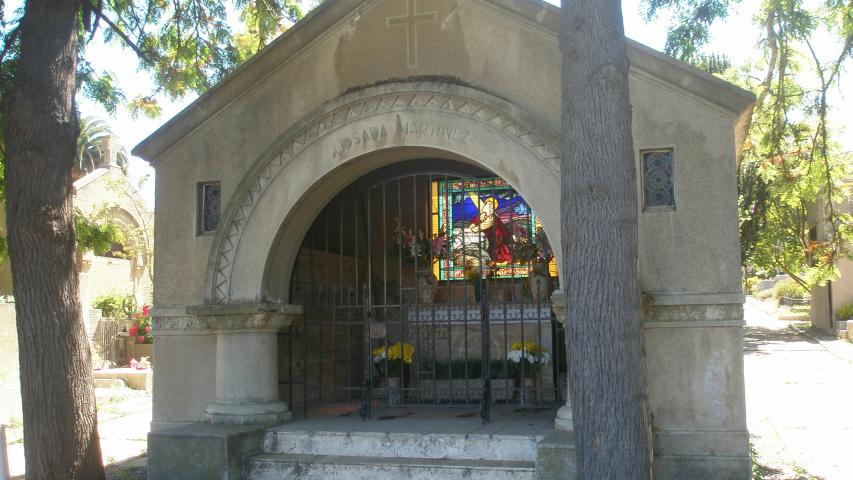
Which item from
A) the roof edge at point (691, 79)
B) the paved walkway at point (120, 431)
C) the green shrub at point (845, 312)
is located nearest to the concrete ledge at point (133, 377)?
the paved walkway at point (120, 431)

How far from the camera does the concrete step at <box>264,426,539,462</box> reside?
7.19m

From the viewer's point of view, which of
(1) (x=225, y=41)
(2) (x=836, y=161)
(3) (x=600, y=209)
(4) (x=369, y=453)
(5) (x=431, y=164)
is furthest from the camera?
(2) (x=836, y=161)

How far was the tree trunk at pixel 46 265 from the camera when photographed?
22.7ft

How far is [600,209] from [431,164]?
18.1ft

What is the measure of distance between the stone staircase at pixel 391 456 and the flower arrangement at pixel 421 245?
3159mm

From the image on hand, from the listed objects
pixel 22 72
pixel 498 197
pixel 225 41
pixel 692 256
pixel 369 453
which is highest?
pixel 225 41

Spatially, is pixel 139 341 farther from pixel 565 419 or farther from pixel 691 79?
pixel 691 79

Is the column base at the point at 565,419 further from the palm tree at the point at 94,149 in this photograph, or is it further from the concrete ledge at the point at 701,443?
the palm tree at the point at 94,149

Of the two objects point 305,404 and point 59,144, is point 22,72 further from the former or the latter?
point 305,404

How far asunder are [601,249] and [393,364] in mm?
5500

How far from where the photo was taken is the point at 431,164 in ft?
33.3

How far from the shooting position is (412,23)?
805 cm

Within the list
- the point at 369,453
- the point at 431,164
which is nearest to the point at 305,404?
the point at 369,453

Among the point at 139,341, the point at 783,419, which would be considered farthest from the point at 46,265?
the point at 139,341
